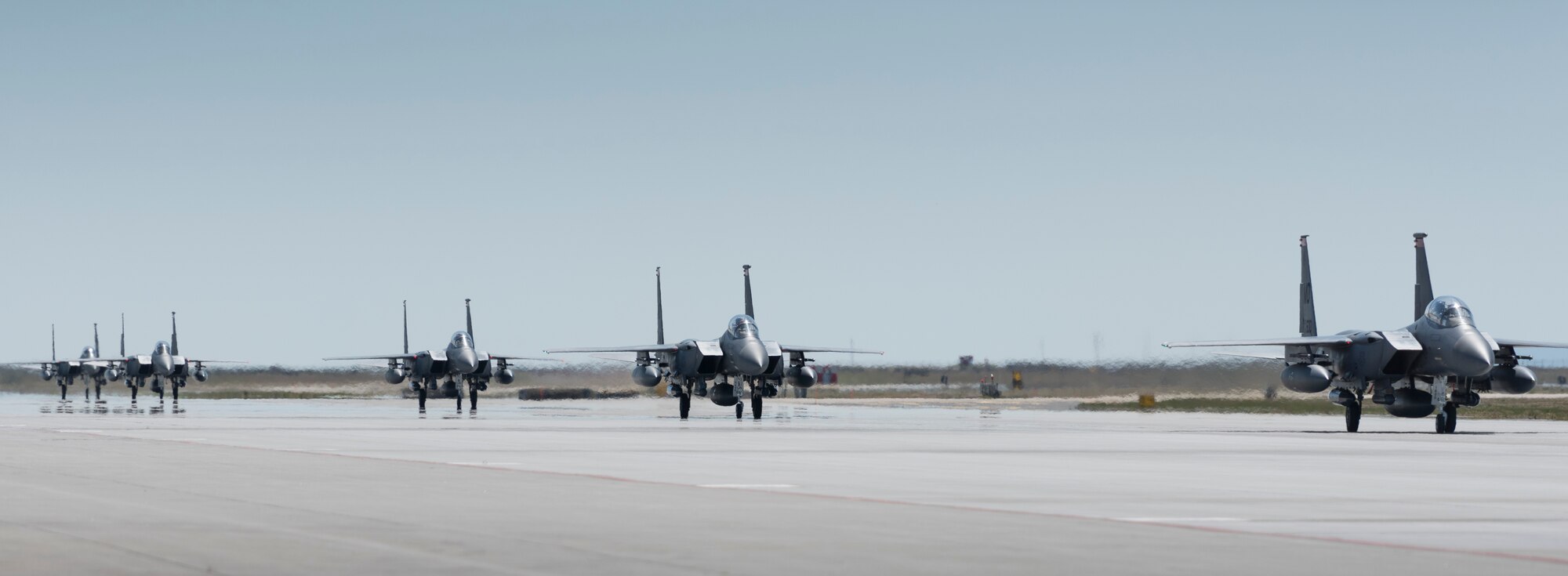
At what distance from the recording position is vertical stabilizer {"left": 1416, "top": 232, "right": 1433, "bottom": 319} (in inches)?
1818

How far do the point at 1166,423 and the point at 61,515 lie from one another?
37.4 metres

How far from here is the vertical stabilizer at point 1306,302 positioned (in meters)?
51.9

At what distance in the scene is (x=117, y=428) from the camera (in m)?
42.8

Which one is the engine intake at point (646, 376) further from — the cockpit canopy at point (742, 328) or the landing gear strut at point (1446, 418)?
the landing gear strut at point (1446, 418)

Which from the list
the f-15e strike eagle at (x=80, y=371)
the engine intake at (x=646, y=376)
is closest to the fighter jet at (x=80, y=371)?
the f-15e strike eagle at (x=80, y=371)

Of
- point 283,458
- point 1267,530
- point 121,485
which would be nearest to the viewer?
point 1267,530

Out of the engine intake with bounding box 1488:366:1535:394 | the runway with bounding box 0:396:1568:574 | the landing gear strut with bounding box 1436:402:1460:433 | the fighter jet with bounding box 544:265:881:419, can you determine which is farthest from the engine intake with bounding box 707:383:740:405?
the engine intake with bounding box 1488:366:1535:394

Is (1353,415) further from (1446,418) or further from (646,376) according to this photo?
(646,376)

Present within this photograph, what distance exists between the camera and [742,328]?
5781 centimetres

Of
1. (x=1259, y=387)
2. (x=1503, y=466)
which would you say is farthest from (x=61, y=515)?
(x=1259, y=387)

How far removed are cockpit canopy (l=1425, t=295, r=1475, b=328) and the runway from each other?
Result: 7876 millimetres

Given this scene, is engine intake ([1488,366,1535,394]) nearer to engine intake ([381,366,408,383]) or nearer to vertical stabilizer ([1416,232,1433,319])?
vertical stabilizer ([1416,232,1433,319])

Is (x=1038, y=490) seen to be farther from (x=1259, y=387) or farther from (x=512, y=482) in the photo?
(x=1259, y=387)

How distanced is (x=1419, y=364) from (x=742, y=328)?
22091 mm
